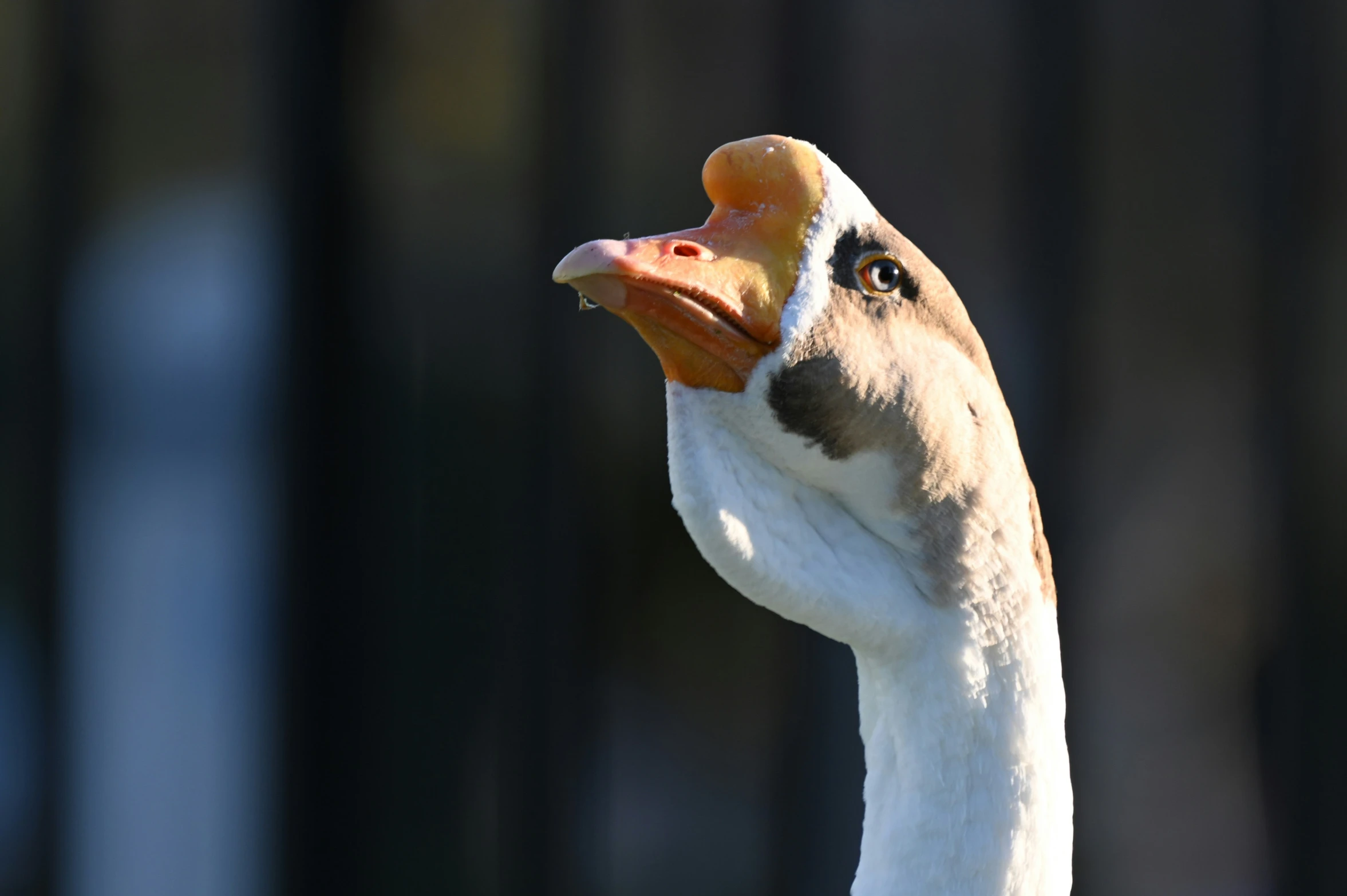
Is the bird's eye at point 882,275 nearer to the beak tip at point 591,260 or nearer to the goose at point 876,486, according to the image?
the goose at point 876,486

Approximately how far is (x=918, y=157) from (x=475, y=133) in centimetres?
64

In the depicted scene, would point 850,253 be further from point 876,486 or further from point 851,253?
point 876,486

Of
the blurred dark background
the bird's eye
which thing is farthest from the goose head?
the blurred dark background

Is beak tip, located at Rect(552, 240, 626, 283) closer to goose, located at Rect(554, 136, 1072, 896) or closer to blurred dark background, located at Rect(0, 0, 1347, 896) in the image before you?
goose, located at Rect(554, 136, 1072, 896)

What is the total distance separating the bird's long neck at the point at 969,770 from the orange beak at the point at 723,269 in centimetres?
21

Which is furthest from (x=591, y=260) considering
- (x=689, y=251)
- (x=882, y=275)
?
(x=882, y=275)

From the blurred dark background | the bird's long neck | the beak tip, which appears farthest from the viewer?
the blurred dark background

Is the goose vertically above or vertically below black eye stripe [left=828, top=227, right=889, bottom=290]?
below

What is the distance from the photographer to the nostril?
533 millimetres

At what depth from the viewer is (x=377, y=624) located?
5.46ft

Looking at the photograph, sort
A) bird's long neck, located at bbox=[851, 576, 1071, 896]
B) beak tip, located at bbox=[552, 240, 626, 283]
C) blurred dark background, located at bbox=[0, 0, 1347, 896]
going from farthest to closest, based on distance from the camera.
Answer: blurred dark background, located at bbox=[0, 0, 1347, 896], bird's long neck, located at bbox=[851, 576, 1071, 896], beak tip, located at bbox=[552, 240, 626, 283]

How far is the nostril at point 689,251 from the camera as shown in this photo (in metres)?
0.53

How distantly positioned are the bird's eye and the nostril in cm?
9

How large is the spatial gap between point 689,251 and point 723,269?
0.02 metres
